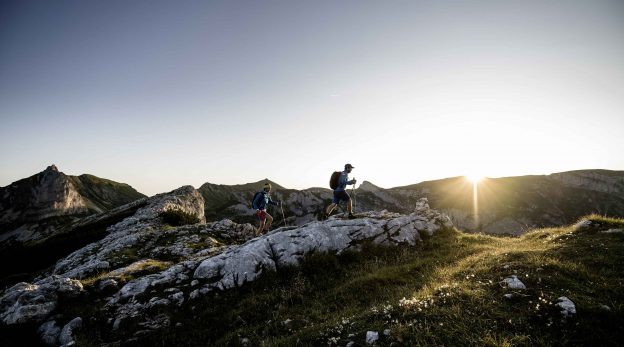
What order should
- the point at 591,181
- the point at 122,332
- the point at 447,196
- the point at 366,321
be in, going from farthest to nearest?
1. the point at 447,196
2. the point at 591,181
3. the point at 122,332
4. the point at 366,321

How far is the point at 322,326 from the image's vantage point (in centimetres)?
779

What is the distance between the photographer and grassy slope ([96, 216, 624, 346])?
625cm

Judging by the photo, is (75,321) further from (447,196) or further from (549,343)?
(447,196)

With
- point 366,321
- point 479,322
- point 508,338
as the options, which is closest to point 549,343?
point 508,338

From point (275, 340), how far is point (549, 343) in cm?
618

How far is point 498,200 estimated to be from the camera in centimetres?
15500

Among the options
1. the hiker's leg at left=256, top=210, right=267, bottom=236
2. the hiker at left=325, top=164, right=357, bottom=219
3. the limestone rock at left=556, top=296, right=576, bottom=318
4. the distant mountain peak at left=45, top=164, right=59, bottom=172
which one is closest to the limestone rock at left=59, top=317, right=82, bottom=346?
the hiker's leg at left=256, top=210, right=267, bottom=236

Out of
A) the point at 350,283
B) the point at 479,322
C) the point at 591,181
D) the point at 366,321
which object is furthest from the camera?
the point at 591,181

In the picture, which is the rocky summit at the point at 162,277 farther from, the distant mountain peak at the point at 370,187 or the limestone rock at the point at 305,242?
the distant mountain peak at the point at 370,187

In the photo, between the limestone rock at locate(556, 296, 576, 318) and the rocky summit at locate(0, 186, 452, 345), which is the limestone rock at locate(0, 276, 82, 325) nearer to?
the rocky summit at locate(0, 186, 452, 345)

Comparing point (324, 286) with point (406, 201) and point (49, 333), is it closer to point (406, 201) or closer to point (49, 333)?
point (49, 333)

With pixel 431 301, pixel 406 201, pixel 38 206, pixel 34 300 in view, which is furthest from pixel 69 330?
pixel 406 201

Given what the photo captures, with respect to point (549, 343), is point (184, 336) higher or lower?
lower

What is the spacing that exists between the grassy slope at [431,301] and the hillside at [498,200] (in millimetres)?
142407
